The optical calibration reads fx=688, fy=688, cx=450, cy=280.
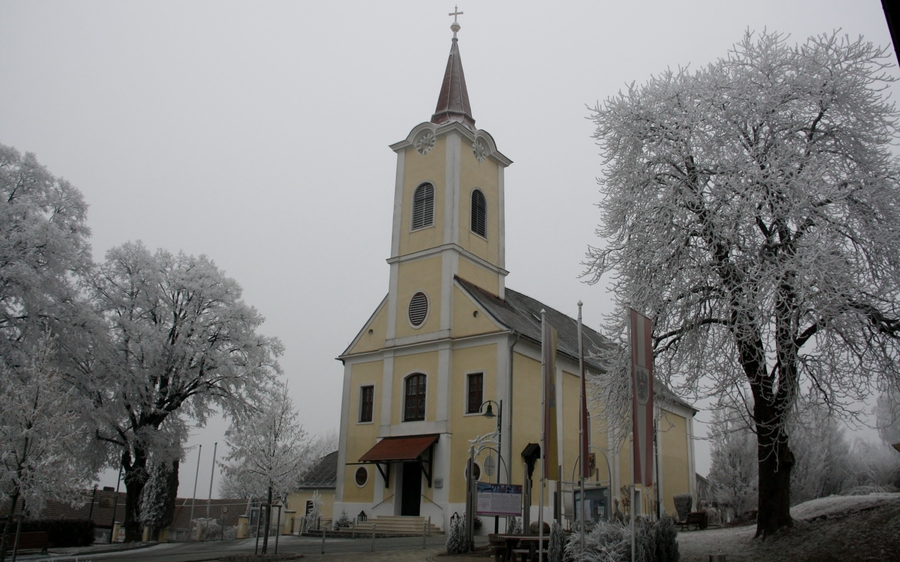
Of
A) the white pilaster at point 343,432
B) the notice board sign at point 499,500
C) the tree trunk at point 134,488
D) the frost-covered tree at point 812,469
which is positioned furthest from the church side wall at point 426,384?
the frost-covered tree at point 812,469

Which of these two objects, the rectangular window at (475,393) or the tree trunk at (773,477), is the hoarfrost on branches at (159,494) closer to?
the rectangular window at (475,393)

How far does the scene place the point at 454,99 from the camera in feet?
120

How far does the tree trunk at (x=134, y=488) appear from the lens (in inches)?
1120

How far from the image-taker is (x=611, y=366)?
61.3 ft

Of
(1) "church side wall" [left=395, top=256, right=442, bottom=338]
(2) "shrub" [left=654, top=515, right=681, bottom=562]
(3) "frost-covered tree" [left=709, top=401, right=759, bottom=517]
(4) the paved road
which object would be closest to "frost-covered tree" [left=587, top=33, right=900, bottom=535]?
(2) "shrub" [left=654, top=515, right=681, bottom=562]

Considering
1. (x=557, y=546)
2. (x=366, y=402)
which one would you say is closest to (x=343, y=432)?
(x=366, y=402)

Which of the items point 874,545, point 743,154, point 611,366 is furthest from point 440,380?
point 874,545

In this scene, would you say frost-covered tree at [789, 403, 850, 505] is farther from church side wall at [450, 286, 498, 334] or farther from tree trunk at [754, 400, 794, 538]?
tree trunk at [754, 400, 794, 538]

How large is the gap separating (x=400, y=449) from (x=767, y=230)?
18.3 meters

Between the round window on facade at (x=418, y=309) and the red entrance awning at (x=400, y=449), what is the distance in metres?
5.36

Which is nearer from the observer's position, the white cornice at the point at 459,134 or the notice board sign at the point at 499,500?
the notice board sign at the point at 499,500

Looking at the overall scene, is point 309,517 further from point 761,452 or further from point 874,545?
point 874,545

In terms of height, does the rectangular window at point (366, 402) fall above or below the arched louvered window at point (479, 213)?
below

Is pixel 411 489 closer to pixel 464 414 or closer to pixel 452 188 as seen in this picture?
pixel 464 414
